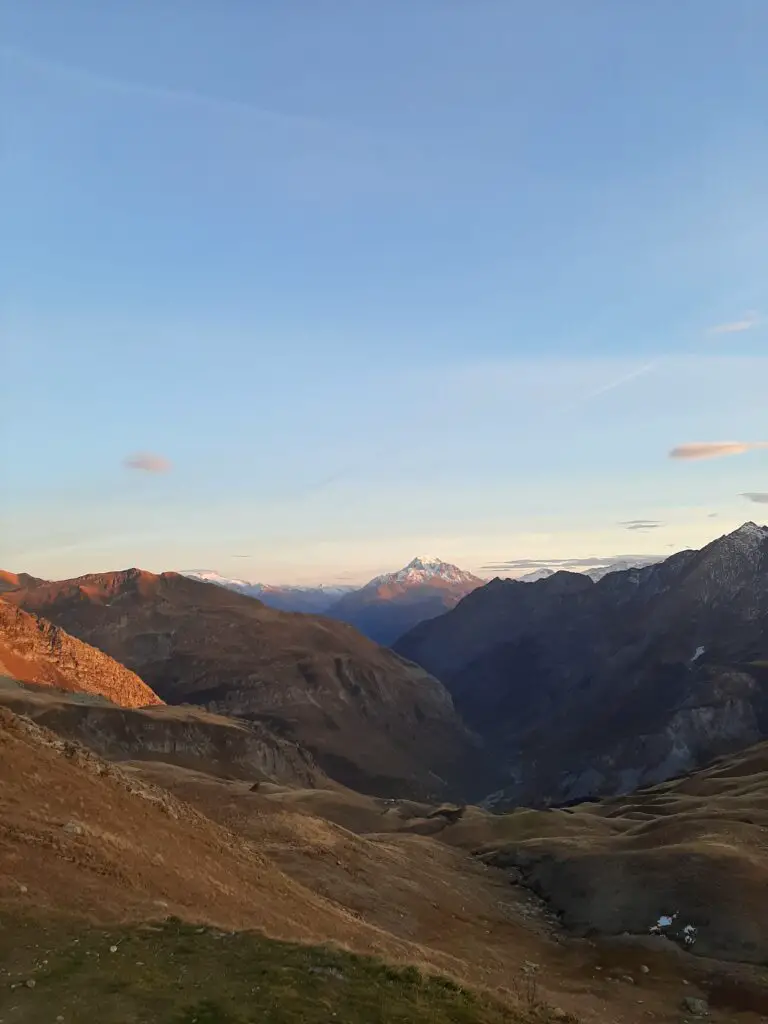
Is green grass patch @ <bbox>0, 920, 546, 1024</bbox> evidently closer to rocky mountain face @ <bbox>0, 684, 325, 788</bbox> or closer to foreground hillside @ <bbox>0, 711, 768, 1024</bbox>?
foreground hillside @ <bbox>0, 711, 768, 1024</bbox>

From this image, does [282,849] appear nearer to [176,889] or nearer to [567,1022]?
[176,889]

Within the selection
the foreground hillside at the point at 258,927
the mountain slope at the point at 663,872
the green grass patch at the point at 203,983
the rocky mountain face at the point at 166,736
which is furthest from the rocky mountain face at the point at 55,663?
the green grass patch at the point at 203,983

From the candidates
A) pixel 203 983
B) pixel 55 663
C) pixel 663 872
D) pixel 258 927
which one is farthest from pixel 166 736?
pixel 203 983

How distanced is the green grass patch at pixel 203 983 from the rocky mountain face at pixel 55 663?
152 meters

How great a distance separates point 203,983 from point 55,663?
569 ft

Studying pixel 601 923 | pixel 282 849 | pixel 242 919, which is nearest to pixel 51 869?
pixel 242 919

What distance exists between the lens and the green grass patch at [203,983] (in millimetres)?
17062

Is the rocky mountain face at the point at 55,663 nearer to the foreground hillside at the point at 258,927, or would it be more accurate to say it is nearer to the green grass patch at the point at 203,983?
the foreground hillside at the point at 258,927

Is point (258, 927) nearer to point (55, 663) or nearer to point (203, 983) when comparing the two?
point (203, 983)

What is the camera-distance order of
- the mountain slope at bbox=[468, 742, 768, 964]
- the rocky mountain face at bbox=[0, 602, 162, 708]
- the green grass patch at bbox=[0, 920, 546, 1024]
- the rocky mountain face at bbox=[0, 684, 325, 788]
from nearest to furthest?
the green grass patch at bbox=[0, 920, 546, 1024] < the mountain slope at bbox=[468, 742, 768, 964] < the rocky mountain face at bbox=[0, 684, 325, 788] < the rocky mountain face at bbox=[0, 602, 162, 708]

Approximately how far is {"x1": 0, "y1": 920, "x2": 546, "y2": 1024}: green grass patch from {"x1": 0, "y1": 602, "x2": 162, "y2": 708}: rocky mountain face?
15242 cm

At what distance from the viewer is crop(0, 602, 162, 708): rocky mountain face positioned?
166000 mm

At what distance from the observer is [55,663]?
175 metres

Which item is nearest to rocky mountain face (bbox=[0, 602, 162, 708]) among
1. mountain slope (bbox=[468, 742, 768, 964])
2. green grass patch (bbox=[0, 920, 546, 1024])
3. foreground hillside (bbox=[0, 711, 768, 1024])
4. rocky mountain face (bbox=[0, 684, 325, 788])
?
rocky mountain face (bbox=[0, 684, 325, 788])
